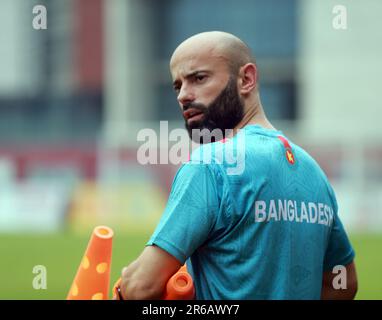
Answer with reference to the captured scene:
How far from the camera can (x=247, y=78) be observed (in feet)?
10.5

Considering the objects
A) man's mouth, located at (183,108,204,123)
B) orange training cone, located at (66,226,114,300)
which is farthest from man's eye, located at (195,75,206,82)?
orange training cone, located at (66,226,114,300)

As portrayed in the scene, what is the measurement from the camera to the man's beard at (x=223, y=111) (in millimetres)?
3148

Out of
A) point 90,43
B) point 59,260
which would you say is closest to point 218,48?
point 59,260

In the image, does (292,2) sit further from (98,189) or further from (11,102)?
(98,189)

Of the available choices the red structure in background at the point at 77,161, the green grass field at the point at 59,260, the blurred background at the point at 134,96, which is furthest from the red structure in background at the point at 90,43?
the green grass field at the point at 59,260

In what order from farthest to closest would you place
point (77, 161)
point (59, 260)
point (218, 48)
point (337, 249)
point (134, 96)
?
point (134, 96), point (77, 161), point (59, 260), point (337, 249), point (218, 48)

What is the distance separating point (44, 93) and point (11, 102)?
2185 millimetres

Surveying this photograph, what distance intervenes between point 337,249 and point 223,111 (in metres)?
0.65

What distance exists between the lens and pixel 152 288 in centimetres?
286

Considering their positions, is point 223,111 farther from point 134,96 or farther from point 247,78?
point 134,96

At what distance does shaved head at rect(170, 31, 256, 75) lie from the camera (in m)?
3.11

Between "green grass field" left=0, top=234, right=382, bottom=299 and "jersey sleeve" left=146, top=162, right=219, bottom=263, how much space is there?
5775mm
